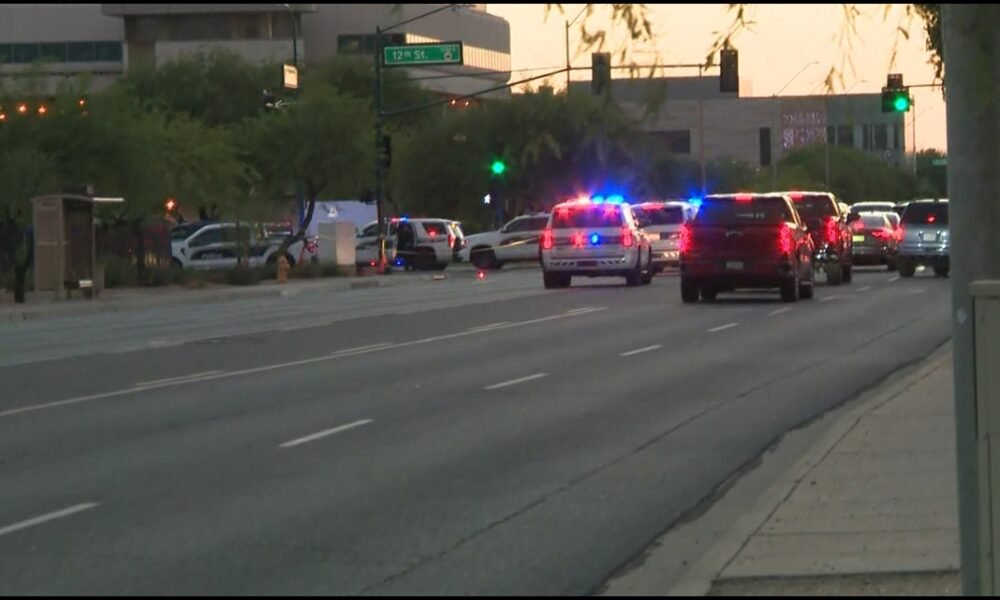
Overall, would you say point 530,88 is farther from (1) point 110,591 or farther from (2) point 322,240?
(1) point 110,591

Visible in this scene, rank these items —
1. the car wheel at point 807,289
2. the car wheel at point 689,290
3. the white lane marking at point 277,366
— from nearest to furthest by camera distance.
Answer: the white lane marking at point 277,366 < the car wheel at point 689,290 < the car wheel at point 807,289

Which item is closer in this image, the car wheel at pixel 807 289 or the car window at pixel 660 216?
the car wheel at pixel 807 289

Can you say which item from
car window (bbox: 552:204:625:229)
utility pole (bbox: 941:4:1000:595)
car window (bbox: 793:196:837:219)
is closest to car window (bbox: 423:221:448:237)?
car window (bbox: 552:204:625:229)

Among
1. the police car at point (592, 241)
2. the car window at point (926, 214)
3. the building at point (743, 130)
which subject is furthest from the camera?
the building at point (743, 130)

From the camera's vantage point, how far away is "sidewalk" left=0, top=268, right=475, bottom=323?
115 ft

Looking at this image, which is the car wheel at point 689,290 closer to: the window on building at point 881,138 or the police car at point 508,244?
the police car at point 508,244

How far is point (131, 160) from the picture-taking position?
4119 centimetres

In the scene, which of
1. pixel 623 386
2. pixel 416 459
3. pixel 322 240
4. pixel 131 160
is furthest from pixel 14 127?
pixel 416 459

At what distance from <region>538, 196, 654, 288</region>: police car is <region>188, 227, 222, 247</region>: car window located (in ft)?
64.6

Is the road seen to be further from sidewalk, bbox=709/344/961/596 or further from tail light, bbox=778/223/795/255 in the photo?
tail light, bbox=778/223/795/255

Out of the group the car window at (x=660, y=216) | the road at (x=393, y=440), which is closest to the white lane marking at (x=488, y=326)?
the road at (x=393, y=440)

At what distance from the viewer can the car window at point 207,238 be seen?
56656 mm

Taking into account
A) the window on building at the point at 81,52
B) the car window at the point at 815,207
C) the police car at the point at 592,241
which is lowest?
the police car at the point at 592,241

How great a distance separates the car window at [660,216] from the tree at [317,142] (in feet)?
46.8
